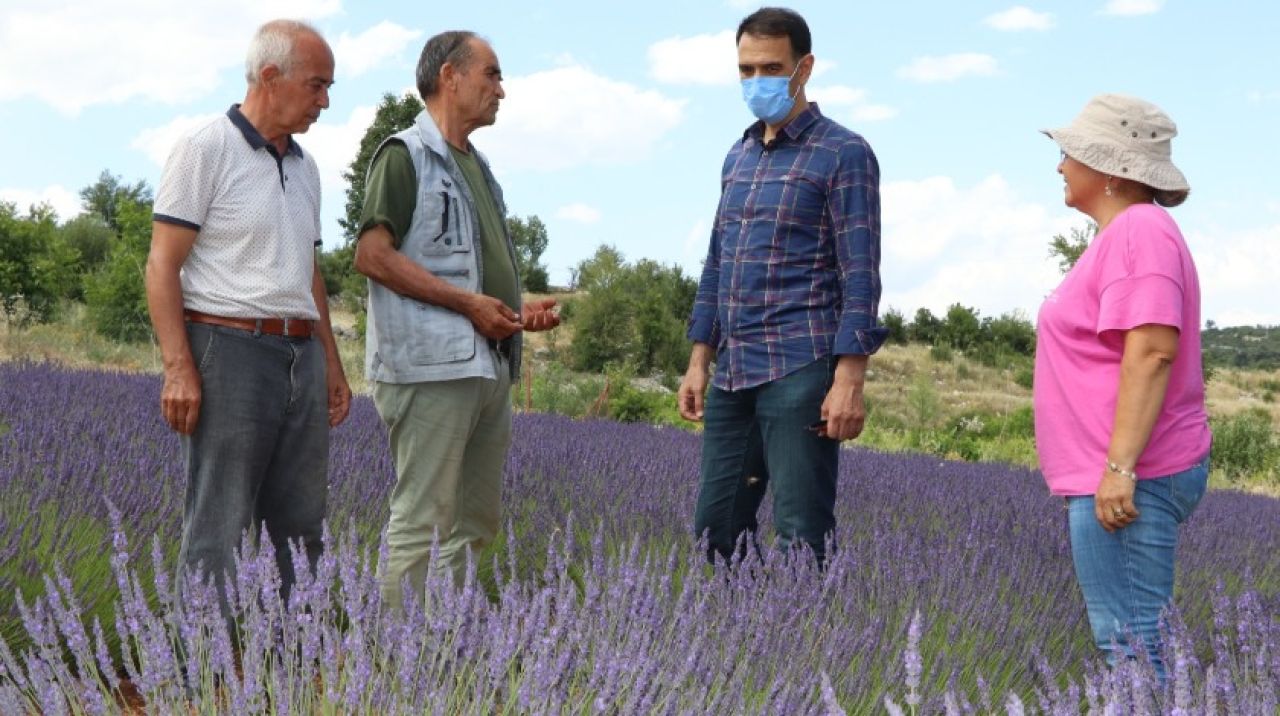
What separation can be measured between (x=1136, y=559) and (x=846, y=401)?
813 mm

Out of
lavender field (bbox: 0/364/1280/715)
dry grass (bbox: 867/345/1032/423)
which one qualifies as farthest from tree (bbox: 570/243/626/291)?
lavender field (bbox: 0/364/1280/715)

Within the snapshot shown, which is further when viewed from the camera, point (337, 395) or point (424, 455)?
point (337, 395)

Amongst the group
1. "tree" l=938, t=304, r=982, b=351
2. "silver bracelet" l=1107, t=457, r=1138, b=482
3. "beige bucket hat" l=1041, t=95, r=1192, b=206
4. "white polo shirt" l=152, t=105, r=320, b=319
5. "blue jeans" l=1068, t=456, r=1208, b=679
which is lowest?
"blue jeans" l=1068, t=456, r=1208, b=679

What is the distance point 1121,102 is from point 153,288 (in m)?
2.15

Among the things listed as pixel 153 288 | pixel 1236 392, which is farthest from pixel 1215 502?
pixel 1236 392

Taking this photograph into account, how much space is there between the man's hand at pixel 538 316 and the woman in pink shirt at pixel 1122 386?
51.1 inches

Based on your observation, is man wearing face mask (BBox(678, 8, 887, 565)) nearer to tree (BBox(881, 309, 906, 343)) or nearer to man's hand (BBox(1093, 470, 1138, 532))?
man's hand (BBox(1093, 470, 1138, 532))

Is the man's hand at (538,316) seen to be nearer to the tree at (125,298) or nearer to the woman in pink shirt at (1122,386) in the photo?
the woman in pink shirt at (1122,386)

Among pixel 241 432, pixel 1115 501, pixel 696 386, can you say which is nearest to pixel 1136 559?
pixel 1115 501

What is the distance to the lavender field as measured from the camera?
2020 millimetres

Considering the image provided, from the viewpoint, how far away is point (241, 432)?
286 centimetres

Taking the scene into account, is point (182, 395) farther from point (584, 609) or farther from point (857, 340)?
point (857, 340)

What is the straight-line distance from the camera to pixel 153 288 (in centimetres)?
271

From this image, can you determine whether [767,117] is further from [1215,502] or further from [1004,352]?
[1004,352]
